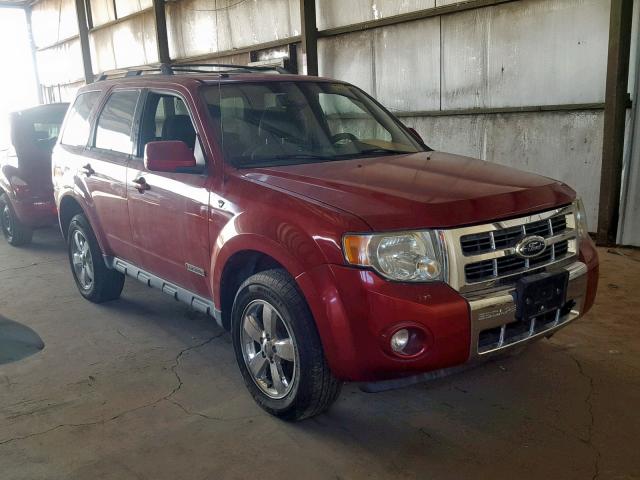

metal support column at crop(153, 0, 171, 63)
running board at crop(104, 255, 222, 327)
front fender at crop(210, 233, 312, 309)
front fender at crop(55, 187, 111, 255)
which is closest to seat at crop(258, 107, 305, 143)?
front fender at crop(210, 233, 312, 309)

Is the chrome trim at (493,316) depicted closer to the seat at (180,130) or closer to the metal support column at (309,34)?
the seat at (180,130)

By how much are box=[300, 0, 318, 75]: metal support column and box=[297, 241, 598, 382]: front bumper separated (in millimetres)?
6913

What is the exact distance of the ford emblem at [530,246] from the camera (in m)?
2.58

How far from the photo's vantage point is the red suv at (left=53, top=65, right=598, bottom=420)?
2.41 meters

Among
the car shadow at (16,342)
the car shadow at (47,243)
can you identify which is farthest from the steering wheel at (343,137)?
the car shadow at (47,243)

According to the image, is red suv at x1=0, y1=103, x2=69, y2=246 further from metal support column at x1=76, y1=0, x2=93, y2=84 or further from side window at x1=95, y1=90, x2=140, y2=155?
metal support column at x1=76, y1=0, x2=93, y2=84

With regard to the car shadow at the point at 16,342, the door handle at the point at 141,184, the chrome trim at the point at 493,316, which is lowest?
the car shadow at the point at 16,342

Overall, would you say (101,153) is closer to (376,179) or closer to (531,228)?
(376,179)

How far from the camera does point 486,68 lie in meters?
6.84

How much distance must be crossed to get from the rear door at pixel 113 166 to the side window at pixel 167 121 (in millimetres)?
135

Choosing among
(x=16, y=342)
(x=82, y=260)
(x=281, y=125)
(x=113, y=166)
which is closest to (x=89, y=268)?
(x=82, y=260)

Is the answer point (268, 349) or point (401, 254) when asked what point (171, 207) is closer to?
point (268, 349)

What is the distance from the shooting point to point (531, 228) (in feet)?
8.76

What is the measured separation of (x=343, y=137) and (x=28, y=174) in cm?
466
